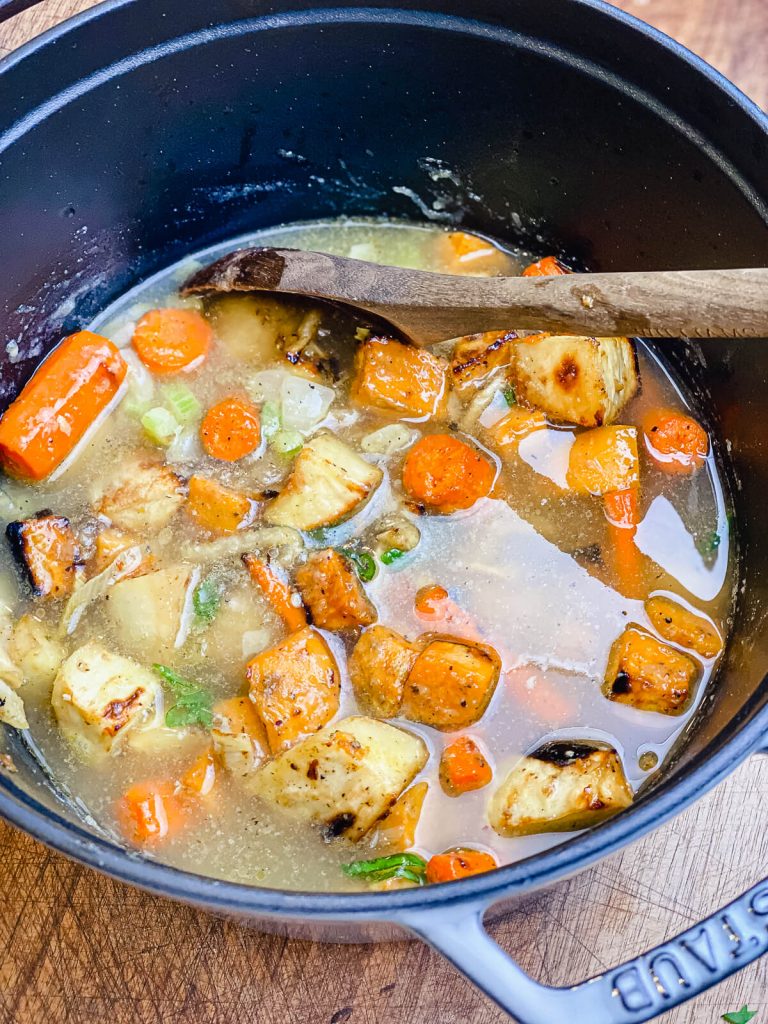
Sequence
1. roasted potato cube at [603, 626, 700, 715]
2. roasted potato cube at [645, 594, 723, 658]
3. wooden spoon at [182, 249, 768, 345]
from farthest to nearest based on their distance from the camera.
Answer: roasted potato cube at [645, 594, 723, 658] → roasted potato cube at [603, 626, 700, 715] → wooden spoon at [182, 249, 768, 345]

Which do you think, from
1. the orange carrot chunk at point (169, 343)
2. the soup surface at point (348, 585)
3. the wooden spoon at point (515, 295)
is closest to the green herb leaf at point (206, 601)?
the soup surface at point (348, 585)

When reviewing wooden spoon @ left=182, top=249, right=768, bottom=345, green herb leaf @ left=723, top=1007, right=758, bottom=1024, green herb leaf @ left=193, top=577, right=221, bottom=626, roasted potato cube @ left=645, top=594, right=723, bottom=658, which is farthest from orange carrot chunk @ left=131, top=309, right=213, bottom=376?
green herb leaf @ left=723, top=1007, right=758, bottom=1024

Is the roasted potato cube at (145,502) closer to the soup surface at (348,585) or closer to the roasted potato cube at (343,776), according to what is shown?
the soup surface at (348,585)

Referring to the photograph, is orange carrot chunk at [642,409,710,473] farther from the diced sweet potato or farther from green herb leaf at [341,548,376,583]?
the diced sweet potato

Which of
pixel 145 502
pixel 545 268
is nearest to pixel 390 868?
pixel 145 502

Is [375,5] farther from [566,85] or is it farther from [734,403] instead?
[734,403]

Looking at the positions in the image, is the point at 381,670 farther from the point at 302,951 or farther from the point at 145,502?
the point at 145,502
